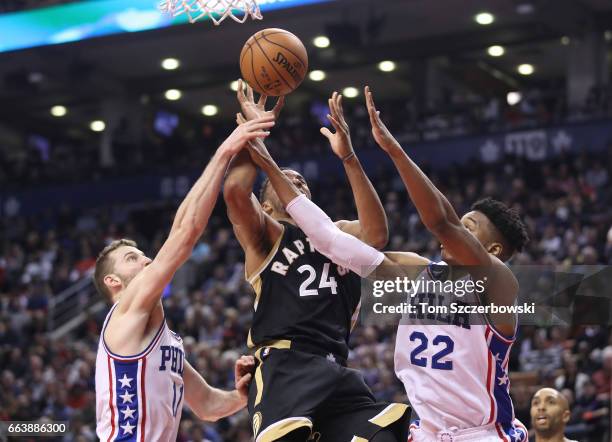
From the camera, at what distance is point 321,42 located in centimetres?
2320

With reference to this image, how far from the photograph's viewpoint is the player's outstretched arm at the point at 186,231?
523 cm

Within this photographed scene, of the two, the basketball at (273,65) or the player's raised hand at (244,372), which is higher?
the basketball at (273,65)

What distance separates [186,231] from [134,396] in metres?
0.85

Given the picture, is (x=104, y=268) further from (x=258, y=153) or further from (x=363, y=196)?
(x=363, y=196)

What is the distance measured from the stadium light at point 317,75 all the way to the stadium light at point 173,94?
3663 mm

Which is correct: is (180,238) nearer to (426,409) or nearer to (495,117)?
(426,409)

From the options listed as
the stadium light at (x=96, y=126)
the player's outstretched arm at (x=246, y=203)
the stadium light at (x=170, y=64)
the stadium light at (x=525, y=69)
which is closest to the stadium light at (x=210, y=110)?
the stadium light at (x=96, y=126)

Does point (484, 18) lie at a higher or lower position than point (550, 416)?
higher

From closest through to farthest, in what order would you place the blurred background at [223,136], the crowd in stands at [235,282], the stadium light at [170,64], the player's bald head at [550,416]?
the player's bald head at [550,416]
the crowd in stands at [235,282]
the blurred background at [223,136]
the stadium light at [170,64]

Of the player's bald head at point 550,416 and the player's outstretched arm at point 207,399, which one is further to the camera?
the player's bald head at point 550,416

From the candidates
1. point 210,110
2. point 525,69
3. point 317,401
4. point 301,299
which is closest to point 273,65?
point 301,299

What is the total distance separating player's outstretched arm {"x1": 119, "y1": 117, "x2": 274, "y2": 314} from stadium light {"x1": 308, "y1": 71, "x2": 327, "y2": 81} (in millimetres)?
19881

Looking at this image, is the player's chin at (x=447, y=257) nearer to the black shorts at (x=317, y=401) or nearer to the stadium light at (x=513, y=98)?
the black shorts at (x=317, y=401)

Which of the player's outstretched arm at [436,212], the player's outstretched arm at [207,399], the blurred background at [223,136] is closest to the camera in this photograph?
the player's outstretched arm at [436,212]
